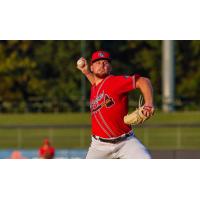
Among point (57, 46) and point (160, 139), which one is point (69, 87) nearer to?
point (57, 46)

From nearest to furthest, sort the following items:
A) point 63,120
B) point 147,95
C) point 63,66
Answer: point 147,95, point 63,120, point 63,66

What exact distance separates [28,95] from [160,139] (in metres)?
13.2

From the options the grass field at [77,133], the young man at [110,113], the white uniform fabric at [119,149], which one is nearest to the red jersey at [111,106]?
the young man at [110,113]

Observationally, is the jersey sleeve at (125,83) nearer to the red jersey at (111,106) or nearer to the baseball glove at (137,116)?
the red jersey at (111,106)

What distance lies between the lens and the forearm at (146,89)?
8.17 metres

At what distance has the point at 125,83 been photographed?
8.50 metres

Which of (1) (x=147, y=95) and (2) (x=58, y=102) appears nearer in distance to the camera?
(1) (x=147, y=95)

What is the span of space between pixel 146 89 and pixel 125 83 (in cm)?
36

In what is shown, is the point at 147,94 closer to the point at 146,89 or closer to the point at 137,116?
the point at 146,89

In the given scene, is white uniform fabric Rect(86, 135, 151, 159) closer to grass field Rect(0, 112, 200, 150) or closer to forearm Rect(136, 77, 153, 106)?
forearm Rect(136, 77, 153, 106)

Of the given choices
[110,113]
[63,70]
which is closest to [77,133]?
[63,70]

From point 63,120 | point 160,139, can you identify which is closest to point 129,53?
point 63,120

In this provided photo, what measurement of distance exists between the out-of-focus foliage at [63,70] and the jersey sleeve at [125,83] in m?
32.3
